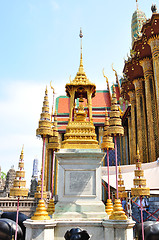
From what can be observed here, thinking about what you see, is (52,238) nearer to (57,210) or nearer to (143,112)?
(57,210)

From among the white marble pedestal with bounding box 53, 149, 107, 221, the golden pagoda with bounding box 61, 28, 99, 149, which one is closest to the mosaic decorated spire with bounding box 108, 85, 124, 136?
the golden pagoda with bounding box 61, 28, 99, 149

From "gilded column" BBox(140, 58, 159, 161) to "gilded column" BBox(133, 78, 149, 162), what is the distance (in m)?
1.21

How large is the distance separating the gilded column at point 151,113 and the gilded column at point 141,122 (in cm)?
121

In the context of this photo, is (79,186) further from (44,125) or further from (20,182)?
(20,182)

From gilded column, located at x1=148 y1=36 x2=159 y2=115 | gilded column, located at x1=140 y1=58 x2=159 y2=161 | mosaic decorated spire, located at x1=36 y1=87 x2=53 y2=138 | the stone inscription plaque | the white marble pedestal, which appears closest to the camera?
the white marble pedestal

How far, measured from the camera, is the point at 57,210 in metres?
5.62

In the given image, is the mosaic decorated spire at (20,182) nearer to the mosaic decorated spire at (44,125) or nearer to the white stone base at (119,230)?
the mosaic decorated spire at (44,125)

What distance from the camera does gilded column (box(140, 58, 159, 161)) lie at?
582 inches

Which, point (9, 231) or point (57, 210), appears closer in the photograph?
point (57, 210)

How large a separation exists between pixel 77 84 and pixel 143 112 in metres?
11.8

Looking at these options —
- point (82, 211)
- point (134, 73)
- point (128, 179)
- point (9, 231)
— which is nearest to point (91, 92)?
point (82, 211)

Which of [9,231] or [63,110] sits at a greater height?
[63,110]

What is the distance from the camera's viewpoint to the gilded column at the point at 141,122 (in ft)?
54.9

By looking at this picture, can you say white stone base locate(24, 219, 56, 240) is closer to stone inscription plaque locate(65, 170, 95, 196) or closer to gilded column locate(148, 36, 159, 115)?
stone inscription plaque locate(65, 170, 95, 196)
